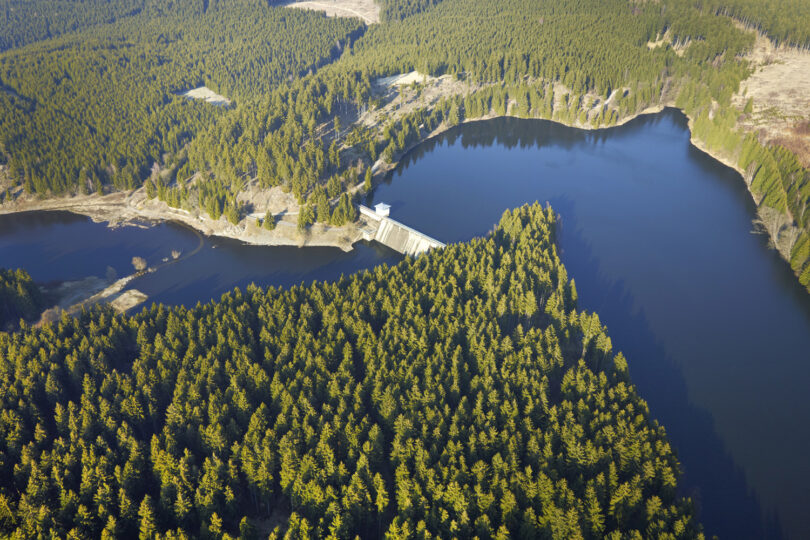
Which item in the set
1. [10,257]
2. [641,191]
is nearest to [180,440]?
[10,257]

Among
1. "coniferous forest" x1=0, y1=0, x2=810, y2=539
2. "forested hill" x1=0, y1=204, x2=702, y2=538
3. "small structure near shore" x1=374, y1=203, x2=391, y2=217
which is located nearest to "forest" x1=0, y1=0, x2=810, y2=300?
"small structure near shore" x1=374, y1=203, x2=391, y2=217

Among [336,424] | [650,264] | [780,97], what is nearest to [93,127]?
[336,424]

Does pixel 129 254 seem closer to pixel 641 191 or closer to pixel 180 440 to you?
pixel 180 440

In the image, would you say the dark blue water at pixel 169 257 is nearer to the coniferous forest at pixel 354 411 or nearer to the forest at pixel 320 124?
the forest at pixel 320 124

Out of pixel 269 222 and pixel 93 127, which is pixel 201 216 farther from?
pixel 93 127

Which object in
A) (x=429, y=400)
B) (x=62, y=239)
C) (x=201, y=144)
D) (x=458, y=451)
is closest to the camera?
(x=458, y=451)

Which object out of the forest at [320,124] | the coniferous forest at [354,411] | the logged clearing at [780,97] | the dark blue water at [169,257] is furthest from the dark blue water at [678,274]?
the dark blue water at [169,257]

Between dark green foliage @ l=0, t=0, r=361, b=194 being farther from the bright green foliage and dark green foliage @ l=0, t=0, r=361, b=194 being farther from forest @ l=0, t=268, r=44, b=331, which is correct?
forest @ l=0, t=268, r=44, b=331
